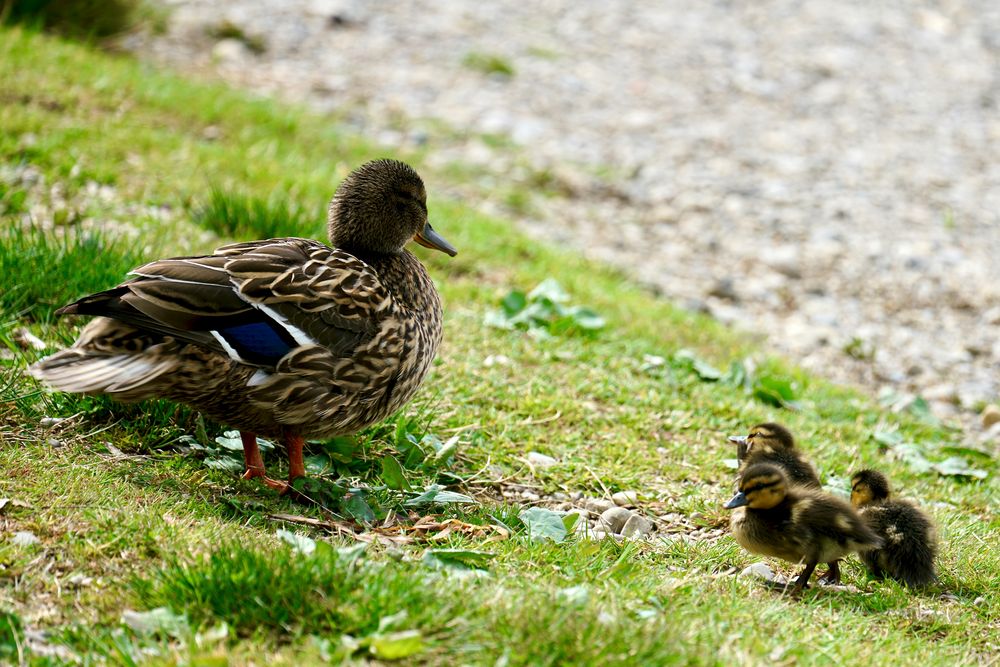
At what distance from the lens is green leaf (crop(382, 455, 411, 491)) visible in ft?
16.4

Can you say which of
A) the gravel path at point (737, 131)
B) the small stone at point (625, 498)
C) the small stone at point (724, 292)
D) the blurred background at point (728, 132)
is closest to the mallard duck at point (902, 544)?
the small stone at point (625, 498)

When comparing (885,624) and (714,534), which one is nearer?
(885,624)

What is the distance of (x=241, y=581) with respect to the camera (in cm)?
360

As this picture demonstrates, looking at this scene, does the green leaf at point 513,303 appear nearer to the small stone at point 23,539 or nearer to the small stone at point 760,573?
the small stone at point 760,573

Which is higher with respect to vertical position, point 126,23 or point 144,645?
point 126,23

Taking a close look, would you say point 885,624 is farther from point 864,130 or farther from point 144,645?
point 864,130

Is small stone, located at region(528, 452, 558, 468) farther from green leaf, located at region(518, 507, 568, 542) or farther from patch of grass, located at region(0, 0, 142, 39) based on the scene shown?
patch of grass, located at region(0, 0, 142, 39)

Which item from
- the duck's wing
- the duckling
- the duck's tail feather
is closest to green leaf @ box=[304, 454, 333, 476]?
the duck's wing

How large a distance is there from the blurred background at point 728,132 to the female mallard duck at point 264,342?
165 inches

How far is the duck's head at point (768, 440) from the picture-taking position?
523 centimetres

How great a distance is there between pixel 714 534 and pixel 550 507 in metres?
0.75

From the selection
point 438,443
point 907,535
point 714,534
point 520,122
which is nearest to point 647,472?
point 714,534

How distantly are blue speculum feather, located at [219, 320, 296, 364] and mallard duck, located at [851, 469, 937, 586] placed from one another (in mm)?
2548

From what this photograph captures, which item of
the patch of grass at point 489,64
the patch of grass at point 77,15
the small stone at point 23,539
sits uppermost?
the patch of grass at point 77,15
